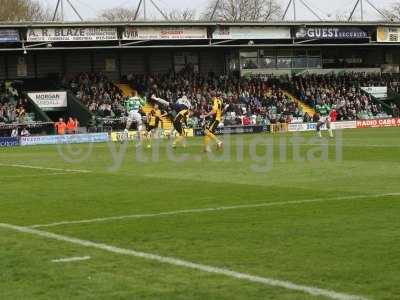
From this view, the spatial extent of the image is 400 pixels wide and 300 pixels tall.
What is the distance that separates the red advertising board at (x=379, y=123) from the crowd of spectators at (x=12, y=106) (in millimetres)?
21970

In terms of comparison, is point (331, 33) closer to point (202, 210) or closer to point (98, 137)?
point (98, 137)

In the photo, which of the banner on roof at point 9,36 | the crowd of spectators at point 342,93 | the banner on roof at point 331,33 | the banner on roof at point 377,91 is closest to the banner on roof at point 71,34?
the banner on roof at point 9,36

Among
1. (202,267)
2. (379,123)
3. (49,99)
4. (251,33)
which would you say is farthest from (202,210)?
(379,123)

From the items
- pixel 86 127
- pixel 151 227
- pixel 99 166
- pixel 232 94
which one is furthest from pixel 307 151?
pixel 232 94

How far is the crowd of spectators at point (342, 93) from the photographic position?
194 ft

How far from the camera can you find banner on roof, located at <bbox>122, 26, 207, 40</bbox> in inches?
2115

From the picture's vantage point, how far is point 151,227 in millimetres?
10953

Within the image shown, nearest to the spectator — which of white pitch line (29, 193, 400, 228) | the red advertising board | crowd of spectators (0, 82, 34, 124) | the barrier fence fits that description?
the barrier fence

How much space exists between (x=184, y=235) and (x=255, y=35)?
48.1 metres

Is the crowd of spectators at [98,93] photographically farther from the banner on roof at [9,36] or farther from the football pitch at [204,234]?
the football pitch at [204,234]

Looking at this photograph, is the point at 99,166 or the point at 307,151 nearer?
the point at 99,166

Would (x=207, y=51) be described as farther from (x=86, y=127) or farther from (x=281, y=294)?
(x=281, y=294)

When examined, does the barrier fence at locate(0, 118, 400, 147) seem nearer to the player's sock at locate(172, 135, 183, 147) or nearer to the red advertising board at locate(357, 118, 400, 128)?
the red advertising board at locate(357, 118, 400, 128)

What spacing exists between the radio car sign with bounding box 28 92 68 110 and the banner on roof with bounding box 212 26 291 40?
11.2 m
